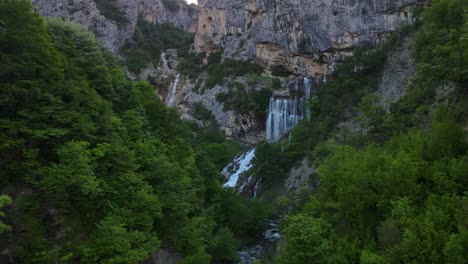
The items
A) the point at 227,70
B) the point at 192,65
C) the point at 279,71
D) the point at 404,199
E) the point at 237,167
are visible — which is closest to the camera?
the point at 404,199

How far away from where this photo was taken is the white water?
42.3 metres

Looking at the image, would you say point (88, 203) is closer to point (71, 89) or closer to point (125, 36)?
point (71, 89)

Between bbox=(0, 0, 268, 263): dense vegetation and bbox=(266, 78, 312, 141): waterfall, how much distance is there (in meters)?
38.6

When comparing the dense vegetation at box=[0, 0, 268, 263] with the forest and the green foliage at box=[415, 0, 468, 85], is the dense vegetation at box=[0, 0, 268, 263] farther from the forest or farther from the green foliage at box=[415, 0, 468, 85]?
the green foliage at box=[415, 0, 468, 85]

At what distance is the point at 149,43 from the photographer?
86438mm

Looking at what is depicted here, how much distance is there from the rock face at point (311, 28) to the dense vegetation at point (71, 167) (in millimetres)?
44273

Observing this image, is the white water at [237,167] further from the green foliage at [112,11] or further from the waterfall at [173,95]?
the green foliage at [112,11]

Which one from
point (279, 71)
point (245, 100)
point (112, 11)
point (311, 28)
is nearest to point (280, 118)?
point (245, 100)

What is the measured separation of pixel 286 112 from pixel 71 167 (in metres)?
45.9

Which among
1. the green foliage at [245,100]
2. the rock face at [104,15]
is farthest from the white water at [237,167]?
the rock face at [104,15]

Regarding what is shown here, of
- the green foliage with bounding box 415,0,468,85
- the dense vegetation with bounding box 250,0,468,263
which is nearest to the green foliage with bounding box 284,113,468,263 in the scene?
the dense vegetation with bounding box 250,0,468,263

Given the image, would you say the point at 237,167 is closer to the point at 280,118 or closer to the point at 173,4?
the point at 280,118

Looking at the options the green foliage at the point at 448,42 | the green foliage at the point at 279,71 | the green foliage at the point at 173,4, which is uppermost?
the green foliage at the point at 173,4

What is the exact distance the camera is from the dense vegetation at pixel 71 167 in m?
12.0
